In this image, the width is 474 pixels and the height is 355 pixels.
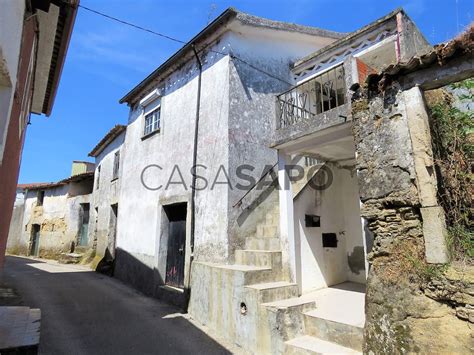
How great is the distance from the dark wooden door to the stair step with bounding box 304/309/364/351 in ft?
13.3

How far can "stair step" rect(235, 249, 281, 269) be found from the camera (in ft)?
20.0

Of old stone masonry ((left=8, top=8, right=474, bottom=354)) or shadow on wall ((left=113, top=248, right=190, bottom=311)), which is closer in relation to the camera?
old stone masonry ((left=8, top=8, right=474, bottom=354))

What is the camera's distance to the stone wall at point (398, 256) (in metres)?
3.26

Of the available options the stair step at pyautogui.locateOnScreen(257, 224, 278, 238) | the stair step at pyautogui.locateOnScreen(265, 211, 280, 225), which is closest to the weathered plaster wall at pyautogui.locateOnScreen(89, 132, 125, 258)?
the stair step at pyautogui.locateOnScreen(265, 211, 280, 225)

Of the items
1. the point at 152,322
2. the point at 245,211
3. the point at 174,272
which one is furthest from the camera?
the point at 174,272

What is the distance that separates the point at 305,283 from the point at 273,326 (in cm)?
169

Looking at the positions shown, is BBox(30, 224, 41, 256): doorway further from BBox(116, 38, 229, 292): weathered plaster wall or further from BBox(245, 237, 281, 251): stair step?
BBox(245, 237, 281, 251): stair step

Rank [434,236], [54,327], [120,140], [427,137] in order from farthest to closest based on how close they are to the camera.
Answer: [120,140]
[54,327]
[427,137]
[434,236]

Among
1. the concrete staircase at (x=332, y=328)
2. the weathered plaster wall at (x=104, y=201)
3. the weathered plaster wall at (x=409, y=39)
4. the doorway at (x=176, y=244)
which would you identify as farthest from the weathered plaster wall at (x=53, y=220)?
the weathered plaster wall at (x=409, y=39)

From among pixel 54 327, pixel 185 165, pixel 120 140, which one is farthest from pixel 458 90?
pixel 120 140

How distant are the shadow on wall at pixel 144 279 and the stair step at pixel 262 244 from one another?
5.97 feet

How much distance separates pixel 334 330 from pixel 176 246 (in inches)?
200

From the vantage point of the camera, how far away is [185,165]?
8.48m

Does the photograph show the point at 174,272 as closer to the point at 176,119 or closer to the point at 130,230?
the point at 130,230
